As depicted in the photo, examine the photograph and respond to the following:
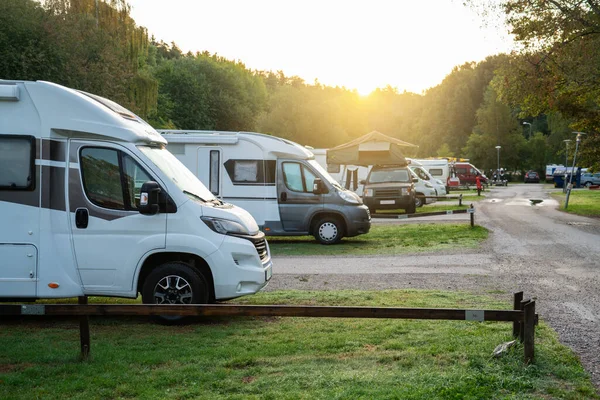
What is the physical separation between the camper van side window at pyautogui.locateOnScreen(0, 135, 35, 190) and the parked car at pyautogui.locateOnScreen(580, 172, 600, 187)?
2549 inches

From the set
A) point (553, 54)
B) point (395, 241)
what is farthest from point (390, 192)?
point (395, 241)

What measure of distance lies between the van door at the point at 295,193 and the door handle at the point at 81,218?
9.91 m

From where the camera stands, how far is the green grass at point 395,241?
684 inches

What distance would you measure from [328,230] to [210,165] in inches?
131

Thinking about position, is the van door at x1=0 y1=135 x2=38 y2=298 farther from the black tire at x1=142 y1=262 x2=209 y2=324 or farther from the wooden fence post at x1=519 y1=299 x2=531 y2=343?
the wooden fence post at x1=519 y1=299 x2=531 y2=343

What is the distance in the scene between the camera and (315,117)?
9238 centimetres

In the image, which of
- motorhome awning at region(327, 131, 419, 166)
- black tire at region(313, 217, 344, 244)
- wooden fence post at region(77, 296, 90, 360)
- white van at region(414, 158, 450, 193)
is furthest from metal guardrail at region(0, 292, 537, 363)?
white van at region(414, 158, 450, 193)

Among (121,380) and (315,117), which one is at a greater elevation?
(315,117)

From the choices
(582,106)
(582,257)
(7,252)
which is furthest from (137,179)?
(582,106)

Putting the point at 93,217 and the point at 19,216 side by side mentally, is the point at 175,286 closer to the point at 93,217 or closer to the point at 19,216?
the point at 93,217

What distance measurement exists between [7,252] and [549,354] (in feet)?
19.2

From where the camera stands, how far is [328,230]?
18.6 metres

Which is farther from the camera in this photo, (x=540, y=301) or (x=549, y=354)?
(x=540, y=301)

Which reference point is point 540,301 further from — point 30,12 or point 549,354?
point 30,12
